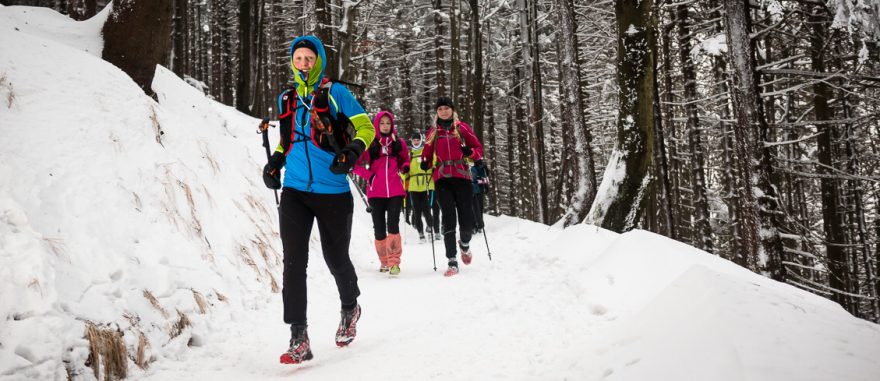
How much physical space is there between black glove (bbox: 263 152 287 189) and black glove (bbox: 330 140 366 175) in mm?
445

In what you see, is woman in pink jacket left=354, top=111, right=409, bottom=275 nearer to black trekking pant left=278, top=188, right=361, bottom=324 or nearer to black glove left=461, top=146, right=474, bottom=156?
black glove left=461, top=146, right=474, bottom=156

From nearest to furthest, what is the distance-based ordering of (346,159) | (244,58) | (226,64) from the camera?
(346,159) → (244,58) → (226,64)

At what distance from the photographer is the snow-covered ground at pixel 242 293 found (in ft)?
8.12

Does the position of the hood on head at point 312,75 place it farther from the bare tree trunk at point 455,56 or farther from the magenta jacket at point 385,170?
the bare tree trunk at point 455,56

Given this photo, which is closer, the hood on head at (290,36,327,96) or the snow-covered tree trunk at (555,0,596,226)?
the hood on head at (290,36,327,96)

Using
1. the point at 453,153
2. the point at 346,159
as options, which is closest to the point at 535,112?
the point at 453,153

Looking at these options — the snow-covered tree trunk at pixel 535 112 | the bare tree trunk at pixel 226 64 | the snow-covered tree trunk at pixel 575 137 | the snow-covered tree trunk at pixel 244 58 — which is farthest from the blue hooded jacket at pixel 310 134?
the bare tree trunk at pixel 226 64

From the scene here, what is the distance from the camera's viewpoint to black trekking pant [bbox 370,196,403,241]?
6.94 meters

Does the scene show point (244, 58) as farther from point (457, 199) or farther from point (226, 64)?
point (457, 199)

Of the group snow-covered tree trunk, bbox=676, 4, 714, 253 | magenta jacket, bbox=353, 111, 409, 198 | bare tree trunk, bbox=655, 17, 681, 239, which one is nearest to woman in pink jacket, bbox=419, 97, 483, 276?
magenta jacket, bbox=353, 111, 409, 198

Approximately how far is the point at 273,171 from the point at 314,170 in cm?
31

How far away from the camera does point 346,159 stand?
3.45m

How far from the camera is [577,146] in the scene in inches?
394

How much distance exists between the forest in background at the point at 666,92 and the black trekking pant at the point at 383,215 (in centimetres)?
296
